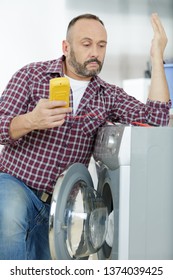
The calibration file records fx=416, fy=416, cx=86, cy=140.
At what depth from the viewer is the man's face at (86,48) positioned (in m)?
1.61

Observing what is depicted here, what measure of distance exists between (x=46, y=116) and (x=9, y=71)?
97 cm

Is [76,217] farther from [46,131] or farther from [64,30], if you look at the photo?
[64,30]

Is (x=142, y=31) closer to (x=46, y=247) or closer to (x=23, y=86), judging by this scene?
(x=23, y=86)

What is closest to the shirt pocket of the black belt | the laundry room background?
the black belt

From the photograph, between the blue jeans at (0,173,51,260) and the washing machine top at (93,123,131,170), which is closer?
the washing machine top at (93,123,131,170)

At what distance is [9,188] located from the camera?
148cm

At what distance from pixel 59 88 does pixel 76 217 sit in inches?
16.9

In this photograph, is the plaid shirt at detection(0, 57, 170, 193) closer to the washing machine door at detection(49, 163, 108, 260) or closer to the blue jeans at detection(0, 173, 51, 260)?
the blue jeans at detection(0, 173, 51, 260)

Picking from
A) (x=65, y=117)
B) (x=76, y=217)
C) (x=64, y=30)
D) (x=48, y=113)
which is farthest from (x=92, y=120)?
(x=64, y=30)

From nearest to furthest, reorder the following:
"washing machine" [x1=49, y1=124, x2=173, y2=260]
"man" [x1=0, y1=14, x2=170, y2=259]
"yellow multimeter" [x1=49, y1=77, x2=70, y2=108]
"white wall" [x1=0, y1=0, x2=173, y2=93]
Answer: "washing machine" [x1=49, y1=124, x2=173, y2=260], "yellow multimeter" [x1=49, y1=77, x2=70, y2=108], "man" [x1=0, y1=14, x2=170, y2=259], "white wall" [x1=0, y1=0, x2=173, y2=93]

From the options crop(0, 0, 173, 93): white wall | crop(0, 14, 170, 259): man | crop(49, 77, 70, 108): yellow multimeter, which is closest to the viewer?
crop(49, 77, 70, 108): yellow multimeter

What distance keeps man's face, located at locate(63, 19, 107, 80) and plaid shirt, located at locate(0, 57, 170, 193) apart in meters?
0.07

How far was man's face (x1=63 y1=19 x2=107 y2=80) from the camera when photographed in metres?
1.61

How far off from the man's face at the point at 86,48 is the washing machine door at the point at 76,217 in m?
0.43
